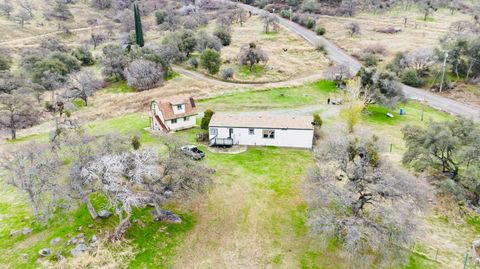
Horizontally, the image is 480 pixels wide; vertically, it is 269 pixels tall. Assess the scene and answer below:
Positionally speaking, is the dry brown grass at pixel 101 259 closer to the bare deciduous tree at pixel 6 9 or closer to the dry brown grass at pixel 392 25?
the dry brown grass at pixel 392 25

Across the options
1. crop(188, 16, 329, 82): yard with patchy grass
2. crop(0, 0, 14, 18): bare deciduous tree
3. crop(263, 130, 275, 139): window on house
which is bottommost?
crop(263, 130, 275, 139): window on house

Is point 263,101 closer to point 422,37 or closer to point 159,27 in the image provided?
point 422,37

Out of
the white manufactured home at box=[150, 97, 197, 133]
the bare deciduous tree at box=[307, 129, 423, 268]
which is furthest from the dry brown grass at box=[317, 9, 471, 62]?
the bare deciduous tree at box=[307, 129, 423, 268]

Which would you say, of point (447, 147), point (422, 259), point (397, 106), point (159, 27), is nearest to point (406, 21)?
point (397, 106)

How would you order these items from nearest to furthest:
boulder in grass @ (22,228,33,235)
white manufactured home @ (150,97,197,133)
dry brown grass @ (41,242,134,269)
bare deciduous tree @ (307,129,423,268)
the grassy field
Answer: bare deciduous tree @ (307,129,423,268) < dry brown grass @ (41,242,134,269) < boulder in grass @ (22,228,33,235) < white manufactured home @ (150,97,197,133) < the grassy field

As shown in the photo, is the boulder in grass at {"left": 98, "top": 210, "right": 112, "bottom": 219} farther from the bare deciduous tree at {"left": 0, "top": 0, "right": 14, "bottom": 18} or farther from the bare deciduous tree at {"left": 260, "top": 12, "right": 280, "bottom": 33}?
the bare deciduous tree at {"left": 0, "top": 0, "right": 14, "bottom": 18}

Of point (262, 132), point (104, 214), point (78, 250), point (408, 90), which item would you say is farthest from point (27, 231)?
point (408, 90)

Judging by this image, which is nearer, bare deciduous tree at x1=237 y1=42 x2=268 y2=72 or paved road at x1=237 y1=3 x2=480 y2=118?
paved road at x1=237 y1=3 x2=480 y2=118

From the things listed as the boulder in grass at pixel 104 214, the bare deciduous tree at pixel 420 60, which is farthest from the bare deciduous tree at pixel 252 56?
the boulder in grass at pixel 104 214
